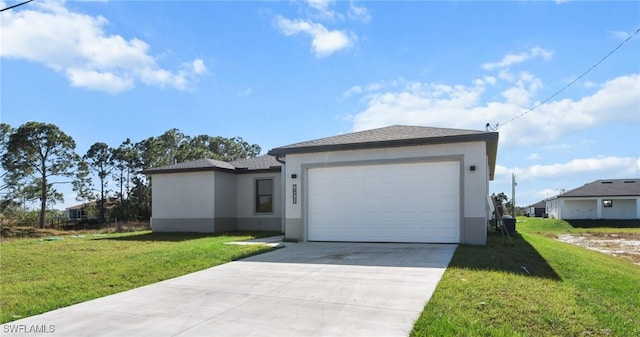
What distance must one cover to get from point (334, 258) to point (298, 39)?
7097 millimetres

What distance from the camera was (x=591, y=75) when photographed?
1168cm

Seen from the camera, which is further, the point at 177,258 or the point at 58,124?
the point at 58,124

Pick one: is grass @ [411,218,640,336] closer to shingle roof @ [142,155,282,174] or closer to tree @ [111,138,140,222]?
shingle roof @ [142,155,282,174]

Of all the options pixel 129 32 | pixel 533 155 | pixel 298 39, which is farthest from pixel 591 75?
pixel 129 32

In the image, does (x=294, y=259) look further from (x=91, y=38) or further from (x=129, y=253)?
(x=91, y=38)

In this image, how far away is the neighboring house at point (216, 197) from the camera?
19.0 meters

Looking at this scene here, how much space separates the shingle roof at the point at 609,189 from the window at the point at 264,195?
33.1 m

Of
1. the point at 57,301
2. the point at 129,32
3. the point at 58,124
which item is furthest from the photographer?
the point at 58,124

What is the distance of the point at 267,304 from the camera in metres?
5.64

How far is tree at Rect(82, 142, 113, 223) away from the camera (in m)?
37.7

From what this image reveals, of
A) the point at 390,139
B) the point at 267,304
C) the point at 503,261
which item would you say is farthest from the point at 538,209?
the point at 267,304

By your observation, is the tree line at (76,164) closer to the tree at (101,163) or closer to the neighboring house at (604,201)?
the tree at (101,163)

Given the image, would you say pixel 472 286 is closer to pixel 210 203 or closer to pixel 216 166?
pixel 216 166

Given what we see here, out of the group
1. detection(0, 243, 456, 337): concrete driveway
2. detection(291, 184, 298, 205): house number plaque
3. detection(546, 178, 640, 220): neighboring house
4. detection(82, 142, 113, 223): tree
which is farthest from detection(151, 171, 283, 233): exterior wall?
detection(546, 178, 640, 220): neighboring house
